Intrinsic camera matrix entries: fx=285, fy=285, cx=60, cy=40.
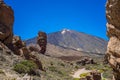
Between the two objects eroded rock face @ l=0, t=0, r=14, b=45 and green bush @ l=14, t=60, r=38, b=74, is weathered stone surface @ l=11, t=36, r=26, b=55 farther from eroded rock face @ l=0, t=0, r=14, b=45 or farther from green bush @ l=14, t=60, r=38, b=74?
green bush @ l=14, t=60, r=38, b=74

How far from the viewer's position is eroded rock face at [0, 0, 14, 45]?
40.8 m

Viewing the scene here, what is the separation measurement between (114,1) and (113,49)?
1.66m

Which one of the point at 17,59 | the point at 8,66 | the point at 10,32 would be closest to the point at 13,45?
the point at 10,32

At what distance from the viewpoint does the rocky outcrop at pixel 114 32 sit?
9543mm

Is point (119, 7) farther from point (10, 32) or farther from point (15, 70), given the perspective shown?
point (10, 32)

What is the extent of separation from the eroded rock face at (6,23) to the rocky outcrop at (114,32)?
103 ft

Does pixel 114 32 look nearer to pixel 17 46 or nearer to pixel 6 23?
pixel 6 23

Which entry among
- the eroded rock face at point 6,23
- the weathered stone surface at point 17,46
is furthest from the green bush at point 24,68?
the eroded rock face at point 6,23

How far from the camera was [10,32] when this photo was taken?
42.7m

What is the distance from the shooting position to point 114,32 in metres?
9.97

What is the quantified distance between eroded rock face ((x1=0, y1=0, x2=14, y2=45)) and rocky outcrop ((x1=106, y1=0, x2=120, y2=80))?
31335mm

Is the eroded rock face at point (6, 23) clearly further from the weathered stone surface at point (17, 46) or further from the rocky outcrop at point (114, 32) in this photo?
the rocky outcrop at point (114, 32)

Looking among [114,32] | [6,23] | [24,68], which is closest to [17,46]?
[6,23]

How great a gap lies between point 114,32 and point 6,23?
33946mm
